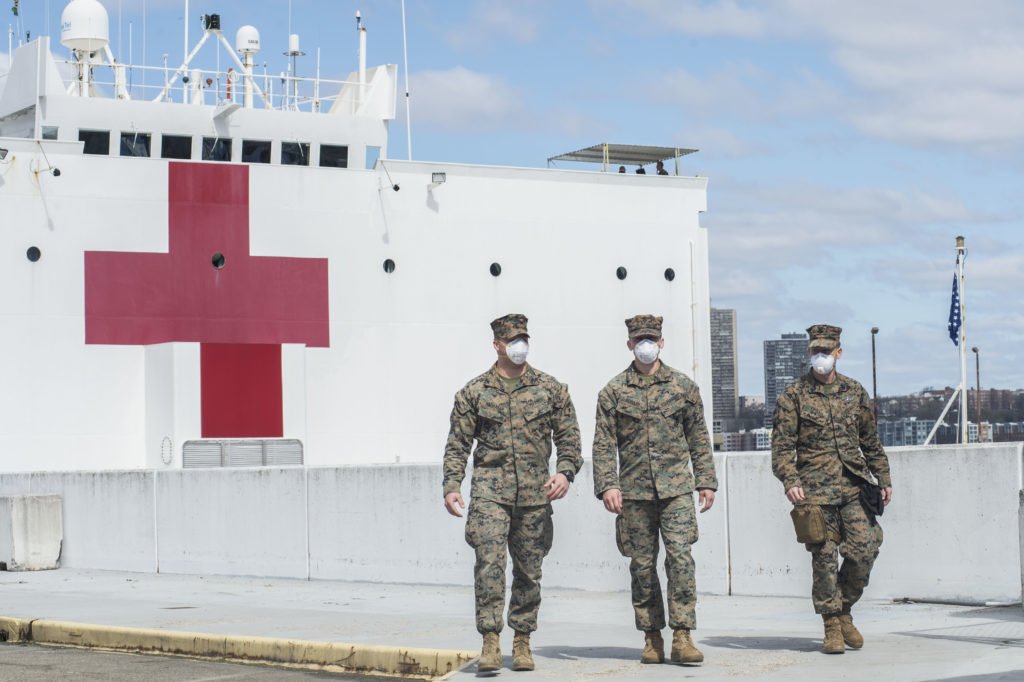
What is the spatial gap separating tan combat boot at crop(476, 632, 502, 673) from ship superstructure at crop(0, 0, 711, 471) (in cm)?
1435

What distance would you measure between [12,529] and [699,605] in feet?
25.5

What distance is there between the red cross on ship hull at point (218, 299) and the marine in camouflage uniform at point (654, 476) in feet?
48.1

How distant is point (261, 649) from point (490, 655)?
1.91 metres

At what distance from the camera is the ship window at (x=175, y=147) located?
882 inches

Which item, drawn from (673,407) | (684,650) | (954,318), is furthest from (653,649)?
(954,318)

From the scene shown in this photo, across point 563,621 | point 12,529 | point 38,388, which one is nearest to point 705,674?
point 563,621

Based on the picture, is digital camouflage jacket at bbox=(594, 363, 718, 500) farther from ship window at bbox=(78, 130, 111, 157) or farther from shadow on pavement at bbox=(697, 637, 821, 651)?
ship window at bbox=(78, 130, 111, 157)

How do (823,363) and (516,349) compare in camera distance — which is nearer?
(516,349)

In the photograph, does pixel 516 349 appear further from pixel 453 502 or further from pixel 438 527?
pixel 438 527

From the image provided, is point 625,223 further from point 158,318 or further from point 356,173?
point 158,318

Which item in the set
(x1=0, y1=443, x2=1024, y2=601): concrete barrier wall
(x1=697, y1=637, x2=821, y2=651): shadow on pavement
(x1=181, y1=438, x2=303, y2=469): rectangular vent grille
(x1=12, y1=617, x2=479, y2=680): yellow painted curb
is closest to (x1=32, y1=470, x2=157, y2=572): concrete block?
(x1=0, y1=443, x2=1024, y2=601): concrete barrier wall

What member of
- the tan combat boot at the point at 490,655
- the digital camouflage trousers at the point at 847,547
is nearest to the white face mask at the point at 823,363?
the digital camouflage trousers at the point at 847,547

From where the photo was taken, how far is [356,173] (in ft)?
75.5

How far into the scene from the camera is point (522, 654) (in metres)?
6.82
